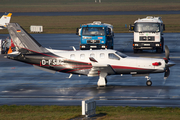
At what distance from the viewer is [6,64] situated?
36875 millimetres

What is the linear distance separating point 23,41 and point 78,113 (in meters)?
11.0

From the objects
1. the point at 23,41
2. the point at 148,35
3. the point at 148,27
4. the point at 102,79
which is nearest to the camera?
the point at 102,79

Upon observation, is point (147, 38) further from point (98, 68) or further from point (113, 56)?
point (98, 68)

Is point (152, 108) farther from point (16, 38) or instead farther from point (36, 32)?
point (36, 32)

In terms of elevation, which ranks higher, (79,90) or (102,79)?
(102,79)

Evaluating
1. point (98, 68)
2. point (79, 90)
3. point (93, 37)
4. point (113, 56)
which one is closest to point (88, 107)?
point (79, 90)

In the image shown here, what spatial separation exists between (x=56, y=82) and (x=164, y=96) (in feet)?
29.0

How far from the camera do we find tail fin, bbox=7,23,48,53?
1042 inches

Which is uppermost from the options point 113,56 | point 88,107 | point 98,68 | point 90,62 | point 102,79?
point 113,56

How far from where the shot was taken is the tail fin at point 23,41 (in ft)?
86.8

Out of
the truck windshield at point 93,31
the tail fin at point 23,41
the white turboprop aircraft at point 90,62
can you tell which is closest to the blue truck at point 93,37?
the truck windshield at point 93,31

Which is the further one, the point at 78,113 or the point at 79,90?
the point at 79,90

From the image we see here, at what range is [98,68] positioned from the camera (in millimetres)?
Answer: 24812

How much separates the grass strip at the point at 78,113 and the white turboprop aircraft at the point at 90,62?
20.5 feet
